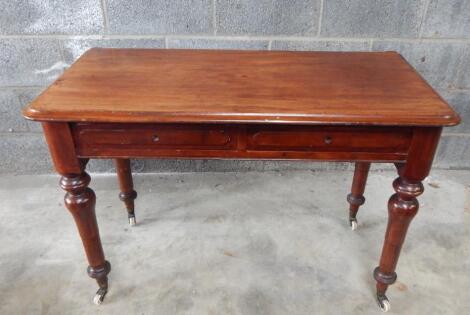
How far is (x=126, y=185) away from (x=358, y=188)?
3.28 ft

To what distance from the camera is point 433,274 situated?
158cm

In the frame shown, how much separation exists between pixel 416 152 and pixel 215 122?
566 mm

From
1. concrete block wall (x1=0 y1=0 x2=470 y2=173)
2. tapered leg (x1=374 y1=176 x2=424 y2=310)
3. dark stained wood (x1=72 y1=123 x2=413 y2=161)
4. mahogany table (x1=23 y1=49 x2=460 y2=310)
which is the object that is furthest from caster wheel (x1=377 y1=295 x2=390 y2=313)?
concrete block wall (x1=0 y1=0 x2=470 y2=173)

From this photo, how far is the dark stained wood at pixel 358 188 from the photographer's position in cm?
166

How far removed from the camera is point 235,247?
5.59 feet

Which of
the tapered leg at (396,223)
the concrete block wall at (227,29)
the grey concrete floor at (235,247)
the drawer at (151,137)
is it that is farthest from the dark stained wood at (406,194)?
the concrete block wall at (227,29)

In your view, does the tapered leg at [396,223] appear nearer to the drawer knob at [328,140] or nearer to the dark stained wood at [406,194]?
the dark stained wood at [406,194]

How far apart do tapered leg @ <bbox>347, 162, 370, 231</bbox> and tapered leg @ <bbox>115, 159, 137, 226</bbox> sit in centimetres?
96

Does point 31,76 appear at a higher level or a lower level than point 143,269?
higher

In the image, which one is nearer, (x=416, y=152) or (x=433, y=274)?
(x=416, y=152)

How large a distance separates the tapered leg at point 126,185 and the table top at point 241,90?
0.45 meters

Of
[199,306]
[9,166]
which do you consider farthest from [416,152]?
[9,166]

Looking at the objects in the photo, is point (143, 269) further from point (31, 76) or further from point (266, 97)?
point (31, 76)

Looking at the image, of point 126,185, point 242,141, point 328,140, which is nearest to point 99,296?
point 126,185
